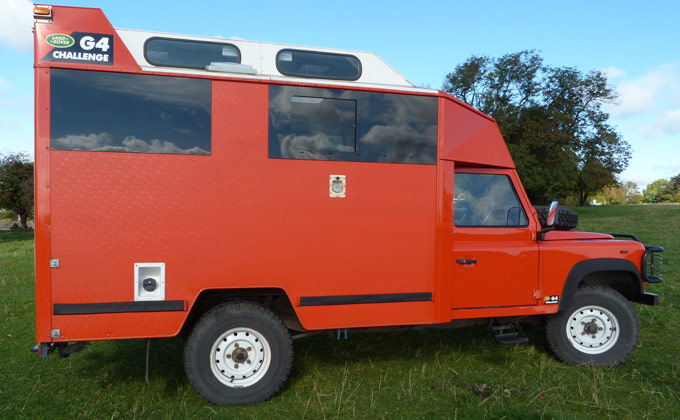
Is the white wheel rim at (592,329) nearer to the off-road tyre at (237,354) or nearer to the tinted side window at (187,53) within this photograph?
the off-road tyre at (237,354)

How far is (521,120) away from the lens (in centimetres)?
2909

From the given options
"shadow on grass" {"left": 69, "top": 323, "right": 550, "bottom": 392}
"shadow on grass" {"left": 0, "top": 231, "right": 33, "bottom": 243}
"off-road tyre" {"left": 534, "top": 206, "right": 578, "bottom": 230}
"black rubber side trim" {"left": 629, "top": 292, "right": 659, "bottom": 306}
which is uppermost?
"off-road tyre" {"left": 534, "top": 206, "right": 578, "bottom": 230}

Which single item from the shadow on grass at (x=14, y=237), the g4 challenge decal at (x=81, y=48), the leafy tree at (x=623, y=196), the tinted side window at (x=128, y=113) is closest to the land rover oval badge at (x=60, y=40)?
the g4 challenge decal at (x=81, y=48)

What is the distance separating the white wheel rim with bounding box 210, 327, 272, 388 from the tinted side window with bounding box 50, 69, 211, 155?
67.0 inches

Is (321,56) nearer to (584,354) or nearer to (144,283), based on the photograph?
(144,283)

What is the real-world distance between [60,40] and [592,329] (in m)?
6.00

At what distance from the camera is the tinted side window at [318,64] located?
4.30 meters

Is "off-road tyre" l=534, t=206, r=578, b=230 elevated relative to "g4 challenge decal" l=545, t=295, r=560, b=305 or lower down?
elevated

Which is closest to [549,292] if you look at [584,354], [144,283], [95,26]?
[584,354]

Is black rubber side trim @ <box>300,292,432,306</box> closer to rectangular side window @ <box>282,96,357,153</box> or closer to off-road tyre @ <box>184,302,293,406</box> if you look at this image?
off-road tyre @ <box>184,302,293,406</box>

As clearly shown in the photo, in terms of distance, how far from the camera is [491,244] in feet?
15.7

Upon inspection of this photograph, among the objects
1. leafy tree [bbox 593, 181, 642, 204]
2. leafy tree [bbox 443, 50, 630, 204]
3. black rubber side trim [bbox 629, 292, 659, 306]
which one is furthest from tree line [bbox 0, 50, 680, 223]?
leafy tree [bbox 593, 181, 642, 204]

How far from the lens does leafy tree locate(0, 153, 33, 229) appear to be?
2219 cm

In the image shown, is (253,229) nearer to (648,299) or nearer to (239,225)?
(239,225)
